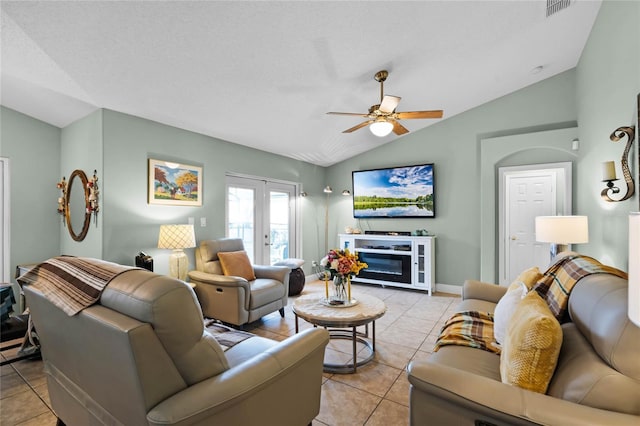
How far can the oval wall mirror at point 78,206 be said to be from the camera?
3.35 metres

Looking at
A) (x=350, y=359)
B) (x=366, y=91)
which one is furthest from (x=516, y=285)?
(x=366, y=91)

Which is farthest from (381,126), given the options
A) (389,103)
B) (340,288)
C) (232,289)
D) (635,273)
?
(635,273)

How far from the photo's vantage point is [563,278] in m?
1.76

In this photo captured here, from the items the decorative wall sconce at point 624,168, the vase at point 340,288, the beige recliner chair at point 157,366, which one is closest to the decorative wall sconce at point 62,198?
the beige recliner chair at point 157,366

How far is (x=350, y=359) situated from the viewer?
2650mm

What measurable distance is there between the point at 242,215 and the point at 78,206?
6.68ft

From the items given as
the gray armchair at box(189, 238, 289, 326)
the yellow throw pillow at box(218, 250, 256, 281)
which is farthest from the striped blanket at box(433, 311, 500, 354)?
the yellow throw pillow at box(218, 250, 256, 281)

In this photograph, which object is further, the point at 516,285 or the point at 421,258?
the point at 421,258

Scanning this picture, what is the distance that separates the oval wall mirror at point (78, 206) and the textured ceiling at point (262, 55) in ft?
2.48

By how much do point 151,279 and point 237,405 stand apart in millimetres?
589

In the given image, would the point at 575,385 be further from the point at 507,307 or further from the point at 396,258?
the point at 396,258

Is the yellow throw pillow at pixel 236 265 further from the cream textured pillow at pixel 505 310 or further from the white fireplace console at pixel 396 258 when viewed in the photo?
the cream textured pillow at pixel 505 310

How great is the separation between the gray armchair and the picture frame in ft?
2.05

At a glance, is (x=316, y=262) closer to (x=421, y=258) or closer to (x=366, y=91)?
(x=421, y=258)
